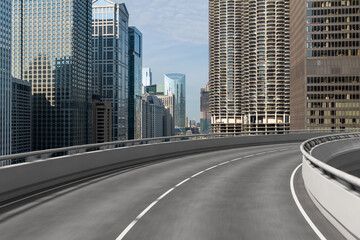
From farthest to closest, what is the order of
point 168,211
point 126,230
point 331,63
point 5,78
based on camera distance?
point 5,78, point 331,63, point 168,211, point 126,230

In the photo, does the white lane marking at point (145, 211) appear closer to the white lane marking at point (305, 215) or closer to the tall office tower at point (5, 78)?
the white lane marking at point (305, 215)

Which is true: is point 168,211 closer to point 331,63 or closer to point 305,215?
point 305,215

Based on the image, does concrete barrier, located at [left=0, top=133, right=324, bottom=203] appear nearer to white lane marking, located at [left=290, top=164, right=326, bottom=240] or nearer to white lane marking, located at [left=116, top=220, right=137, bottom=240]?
white lane marking, located at [left=116, top=220, right=137, bottom=240]

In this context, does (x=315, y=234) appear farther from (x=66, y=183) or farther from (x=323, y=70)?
(x=323, y=70)

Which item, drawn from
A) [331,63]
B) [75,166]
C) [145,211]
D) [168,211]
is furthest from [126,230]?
[331,63]

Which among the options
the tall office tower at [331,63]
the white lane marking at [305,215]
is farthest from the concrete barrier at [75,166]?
the tall office tower at [331,63]

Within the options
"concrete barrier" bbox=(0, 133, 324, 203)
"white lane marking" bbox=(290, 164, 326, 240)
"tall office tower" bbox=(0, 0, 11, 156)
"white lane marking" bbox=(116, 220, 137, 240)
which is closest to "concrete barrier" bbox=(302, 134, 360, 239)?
"white lane marking" bbox=(290, 164, 326, 240)

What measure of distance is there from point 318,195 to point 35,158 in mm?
8854

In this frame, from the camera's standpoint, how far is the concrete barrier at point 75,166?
1108cm

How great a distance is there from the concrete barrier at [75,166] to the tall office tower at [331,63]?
5367 inches

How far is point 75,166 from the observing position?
15047 millimetres

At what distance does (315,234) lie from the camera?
742 cm

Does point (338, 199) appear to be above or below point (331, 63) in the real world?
below

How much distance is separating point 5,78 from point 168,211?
583ft
